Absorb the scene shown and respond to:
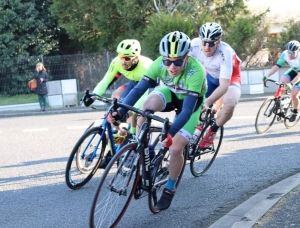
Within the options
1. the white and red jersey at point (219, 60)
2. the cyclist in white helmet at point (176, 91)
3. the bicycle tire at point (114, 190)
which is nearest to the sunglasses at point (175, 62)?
the cyclist in white helmet at point (176, 91)

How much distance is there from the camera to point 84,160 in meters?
8.01

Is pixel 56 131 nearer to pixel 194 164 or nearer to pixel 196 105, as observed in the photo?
pixel 194 164

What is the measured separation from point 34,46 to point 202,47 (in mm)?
30227

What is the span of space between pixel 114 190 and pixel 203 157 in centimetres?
342

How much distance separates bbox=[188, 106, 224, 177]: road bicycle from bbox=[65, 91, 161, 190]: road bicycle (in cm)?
91

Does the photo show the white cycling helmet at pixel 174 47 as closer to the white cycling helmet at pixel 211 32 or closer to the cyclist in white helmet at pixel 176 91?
the cyclist in white helmet at pixel 176 91

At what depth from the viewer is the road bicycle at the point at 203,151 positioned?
8.44m

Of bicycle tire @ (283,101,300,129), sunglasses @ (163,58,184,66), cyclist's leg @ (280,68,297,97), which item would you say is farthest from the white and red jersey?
cyclist's leg @ (280,68,297,97)

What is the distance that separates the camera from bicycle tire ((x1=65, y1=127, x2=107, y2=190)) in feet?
25.5

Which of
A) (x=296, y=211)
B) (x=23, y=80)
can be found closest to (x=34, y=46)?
(x=23, y=80)

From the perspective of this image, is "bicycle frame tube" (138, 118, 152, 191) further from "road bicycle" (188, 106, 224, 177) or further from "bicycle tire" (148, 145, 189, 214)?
"road bicycle" (188, 106, 224, 177)

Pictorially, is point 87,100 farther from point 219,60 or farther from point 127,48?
point 219,60

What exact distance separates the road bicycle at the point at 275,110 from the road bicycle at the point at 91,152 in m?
5.51

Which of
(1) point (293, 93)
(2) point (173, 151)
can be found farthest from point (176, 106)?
(1) point (293, 93)
